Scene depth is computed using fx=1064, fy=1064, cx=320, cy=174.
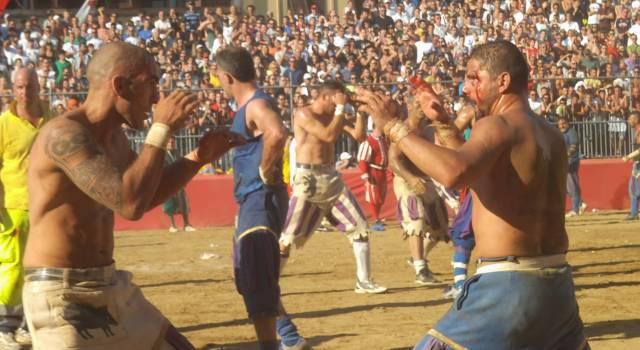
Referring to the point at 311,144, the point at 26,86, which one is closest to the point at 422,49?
the point at 311,144

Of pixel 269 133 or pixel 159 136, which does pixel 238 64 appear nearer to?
pixel 269 133

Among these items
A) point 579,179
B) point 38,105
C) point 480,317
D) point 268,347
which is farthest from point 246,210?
Answer: point 579,179

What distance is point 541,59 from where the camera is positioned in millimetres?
23359

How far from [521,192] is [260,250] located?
107 inches

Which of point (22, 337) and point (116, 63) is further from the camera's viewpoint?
point (22, 337)

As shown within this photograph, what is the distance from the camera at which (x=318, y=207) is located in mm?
10109

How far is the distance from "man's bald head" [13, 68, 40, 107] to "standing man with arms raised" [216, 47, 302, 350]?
164 centimetres

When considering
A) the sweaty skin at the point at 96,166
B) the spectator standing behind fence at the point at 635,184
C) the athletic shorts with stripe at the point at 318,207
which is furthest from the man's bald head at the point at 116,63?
the spectator standing behind fence at the point at 635,184

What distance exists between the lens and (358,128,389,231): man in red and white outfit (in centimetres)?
1755

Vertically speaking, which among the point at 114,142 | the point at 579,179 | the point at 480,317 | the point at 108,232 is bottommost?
the point at 579,179

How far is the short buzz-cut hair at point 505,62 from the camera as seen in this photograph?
4.74 m

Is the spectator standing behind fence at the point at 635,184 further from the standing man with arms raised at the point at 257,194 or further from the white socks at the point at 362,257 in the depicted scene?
the standing man with arms raised at the point at 257,194

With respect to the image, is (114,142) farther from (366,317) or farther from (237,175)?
(366,317)

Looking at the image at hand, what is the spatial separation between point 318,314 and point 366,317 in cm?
49
